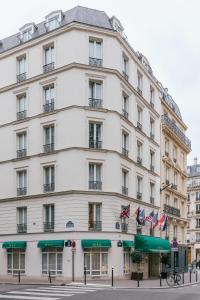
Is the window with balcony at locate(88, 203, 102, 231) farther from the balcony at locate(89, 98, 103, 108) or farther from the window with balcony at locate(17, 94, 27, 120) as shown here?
the window with balcony at locate(17, 94, 27, 120)

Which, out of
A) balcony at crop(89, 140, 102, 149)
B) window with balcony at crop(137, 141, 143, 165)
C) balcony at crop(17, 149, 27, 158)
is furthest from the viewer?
window with balcony at crop(137, 141, 143, 165)

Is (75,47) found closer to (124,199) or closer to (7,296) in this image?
(124,199)

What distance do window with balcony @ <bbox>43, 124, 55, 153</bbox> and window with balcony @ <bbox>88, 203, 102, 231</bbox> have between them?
5245 mm

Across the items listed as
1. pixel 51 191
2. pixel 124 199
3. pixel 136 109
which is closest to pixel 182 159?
pixel 136 109

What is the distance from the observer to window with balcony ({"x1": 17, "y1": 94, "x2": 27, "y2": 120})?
38000 millimetres

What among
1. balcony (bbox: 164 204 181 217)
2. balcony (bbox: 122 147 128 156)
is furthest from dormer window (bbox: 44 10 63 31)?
balcony (bbox: 164 204 181 217)

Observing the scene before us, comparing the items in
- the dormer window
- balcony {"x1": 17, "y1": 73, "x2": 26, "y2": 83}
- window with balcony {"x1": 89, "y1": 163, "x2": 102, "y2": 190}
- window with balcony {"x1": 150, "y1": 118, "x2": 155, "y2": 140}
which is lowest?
window with balcony {"x1": 89, "y1": 163, "x2": 102, "y2": 190}

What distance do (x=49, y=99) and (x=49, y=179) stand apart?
603 centimetres

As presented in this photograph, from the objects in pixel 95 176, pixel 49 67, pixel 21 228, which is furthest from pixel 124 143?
pixel 21 228

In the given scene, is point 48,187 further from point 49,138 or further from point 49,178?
point 49,138

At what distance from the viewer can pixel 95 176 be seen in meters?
34.2

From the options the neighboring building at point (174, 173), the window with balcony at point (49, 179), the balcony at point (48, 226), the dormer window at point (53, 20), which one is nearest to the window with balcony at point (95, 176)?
the window with balcony at point (49, 179)

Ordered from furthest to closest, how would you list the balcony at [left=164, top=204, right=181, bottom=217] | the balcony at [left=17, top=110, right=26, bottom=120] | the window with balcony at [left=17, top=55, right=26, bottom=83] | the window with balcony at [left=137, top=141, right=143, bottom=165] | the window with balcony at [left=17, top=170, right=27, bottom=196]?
1. the balcony at [left=164, top=204, right=181, bottom=217]
2. the window with balcony at [left=137, top=141, right=143, bottom=165]
3. the window with balcony at [left=17, top=55, right=26, bottom=83]
4. the balcony at [left=17, top=110, right=26, bottom=120]
5. the window with balcony at [left=17, top=170, right=27, bottom=196]

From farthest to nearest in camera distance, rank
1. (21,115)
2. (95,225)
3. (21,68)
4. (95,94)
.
A: (21,68)
(21,115)
(95,94)
(95,225)
